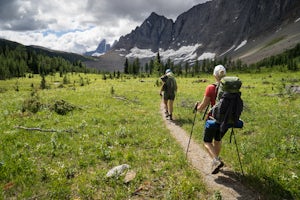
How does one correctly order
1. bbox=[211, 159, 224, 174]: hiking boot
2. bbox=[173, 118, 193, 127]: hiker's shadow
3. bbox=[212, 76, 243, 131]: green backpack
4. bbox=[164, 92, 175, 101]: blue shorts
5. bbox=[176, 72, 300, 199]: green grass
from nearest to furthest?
bbox=[212, 76, 243, 131]: green backpack < bbox=[176, 72, 300, 199]: green grass < bbox=[211, 159, 224, 174]: hiking boot < bbox=[173, 118, 193, 127]: hiker's shadow < bbox=[164, 92, 175, 101]: blue shorts

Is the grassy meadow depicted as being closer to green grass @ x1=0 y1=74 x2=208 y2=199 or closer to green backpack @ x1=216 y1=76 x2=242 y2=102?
green grass @ x1=0 y1=74 x2=208 y2=199

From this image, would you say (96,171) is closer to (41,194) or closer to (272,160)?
(41,194)

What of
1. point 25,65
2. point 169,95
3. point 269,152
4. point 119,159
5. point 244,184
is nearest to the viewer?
point 244,184

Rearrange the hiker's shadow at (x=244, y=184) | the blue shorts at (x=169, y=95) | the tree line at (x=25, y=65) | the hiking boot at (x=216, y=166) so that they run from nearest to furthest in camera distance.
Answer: the hiker's shadow at (x=244, y=184)
the hiking boot at (x=216, y=166)
the blue shorts at (x=169, y=95)
the tree line at (x=25, y=65)

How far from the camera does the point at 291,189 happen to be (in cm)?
773

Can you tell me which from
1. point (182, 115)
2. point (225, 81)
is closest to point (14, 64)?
point (182, 115)

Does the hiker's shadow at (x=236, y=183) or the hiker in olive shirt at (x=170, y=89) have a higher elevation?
the hiker in olive shirt at (x=170, y=89)

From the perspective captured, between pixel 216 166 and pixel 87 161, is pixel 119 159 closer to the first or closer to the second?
pixel 87 161

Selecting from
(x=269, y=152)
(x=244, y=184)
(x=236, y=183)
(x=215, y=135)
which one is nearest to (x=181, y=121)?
(x=269, y=152)

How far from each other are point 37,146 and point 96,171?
371 cm

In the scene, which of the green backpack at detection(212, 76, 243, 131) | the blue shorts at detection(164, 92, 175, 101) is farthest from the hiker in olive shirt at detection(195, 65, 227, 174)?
the blue shorts at detection(164, 92, 175, 101)

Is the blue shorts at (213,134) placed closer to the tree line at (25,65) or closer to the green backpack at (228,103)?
the green backpack at (228,103)

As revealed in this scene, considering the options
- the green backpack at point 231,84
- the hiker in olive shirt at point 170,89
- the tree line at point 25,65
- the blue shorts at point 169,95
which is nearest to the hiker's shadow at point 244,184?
the green backpack at point 231,84

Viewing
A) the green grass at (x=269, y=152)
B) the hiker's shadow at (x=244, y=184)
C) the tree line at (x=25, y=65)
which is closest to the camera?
the hiker's shadow at (x=244, y=184)
